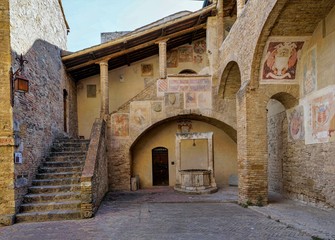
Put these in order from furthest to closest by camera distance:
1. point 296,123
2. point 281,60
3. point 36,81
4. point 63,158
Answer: point 63,158, point 296,123, point 36,81, point 281,60

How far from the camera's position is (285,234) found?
5590 millimetres

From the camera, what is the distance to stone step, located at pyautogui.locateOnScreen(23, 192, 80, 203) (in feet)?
24.6

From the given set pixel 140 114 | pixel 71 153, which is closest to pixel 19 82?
pixel 71 153

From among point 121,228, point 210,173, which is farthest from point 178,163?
point 121,228

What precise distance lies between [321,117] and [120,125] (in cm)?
725

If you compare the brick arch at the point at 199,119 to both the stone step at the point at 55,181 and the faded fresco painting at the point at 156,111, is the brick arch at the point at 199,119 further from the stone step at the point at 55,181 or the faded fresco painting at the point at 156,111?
the stone step at the point at 55,181

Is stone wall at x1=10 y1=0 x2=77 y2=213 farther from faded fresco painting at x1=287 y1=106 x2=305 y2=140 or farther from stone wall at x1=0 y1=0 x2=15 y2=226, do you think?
faded fresco painting at x1=287 y1=106 x2=305 y2=140

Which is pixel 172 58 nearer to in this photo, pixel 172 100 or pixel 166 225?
pixel 172 100

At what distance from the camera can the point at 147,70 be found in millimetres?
14672

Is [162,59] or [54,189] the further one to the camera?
[162,59]

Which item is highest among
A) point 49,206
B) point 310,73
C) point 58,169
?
point 310,73

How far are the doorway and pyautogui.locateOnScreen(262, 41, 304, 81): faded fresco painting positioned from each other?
21.4ft

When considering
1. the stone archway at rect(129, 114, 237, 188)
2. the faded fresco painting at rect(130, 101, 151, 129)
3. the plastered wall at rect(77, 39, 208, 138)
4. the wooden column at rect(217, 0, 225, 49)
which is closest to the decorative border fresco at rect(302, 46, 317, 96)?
the wooden column at rect(217, 0, 225, 49)

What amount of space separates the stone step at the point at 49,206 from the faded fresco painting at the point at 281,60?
622cm
